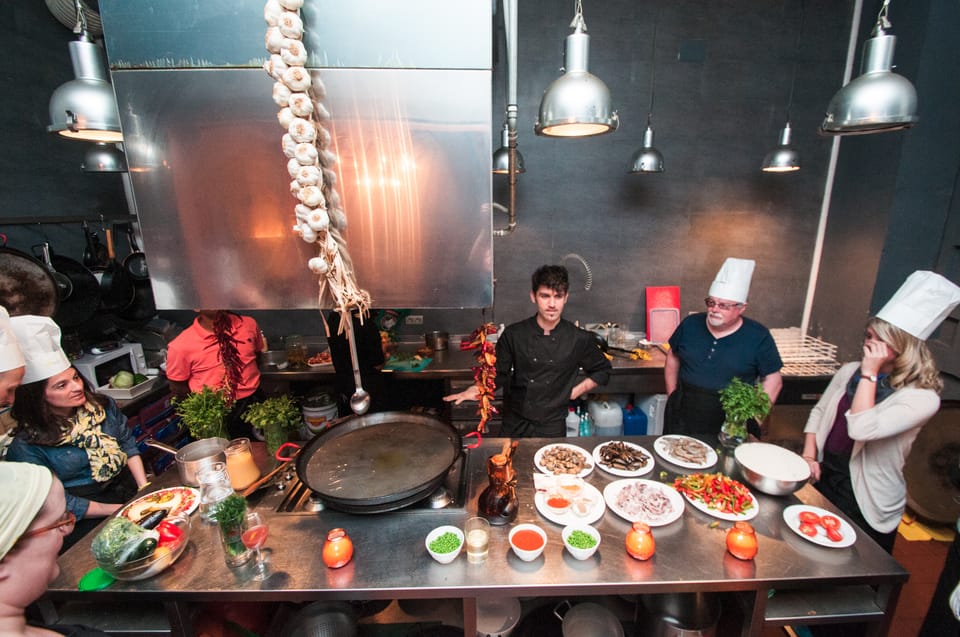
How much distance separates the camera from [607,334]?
4.27 m

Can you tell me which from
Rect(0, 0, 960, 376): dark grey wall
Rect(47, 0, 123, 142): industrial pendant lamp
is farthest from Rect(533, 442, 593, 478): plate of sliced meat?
Rect(0, 0, 960, 376): dark grey wall

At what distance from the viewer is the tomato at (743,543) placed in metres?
1.43

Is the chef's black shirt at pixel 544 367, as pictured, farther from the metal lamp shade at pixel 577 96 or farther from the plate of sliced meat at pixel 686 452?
the metal lamp shade at pixel 577 96

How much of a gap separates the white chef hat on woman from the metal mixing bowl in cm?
Answer: 258

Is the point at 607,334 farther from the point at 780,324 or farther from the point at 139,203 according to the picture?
the point at 139,203

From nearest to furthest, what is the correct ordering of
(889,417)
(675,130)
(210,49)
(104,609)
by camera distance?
1. (210,49)
2. (104,609)
3. (889,417)
4. (675,130)

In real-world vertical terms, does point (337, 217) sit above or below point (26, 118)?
below

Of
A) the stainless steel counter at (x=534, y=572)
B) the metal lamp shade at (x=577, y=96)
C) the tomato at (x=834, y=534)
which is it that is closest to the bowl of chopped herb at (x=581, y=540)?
the stainless steel counter at (x=534, y=572)

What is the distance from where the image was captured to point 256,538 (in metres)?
1.48

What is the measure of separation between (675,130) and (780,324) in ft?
7.99

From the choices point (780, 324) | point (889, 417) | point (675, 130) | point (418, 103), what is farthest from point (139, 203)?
point (780, 324)

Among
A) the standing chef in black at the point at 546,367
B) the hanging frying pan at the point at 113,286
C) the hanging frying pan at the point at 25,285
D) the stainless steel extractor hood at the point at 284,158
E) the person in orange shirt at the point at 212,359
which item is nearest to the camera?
the stainless steel extractor hood at the point at 284,158

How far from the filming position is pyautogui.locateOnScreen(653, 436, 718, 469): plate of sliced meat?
201 centimetres

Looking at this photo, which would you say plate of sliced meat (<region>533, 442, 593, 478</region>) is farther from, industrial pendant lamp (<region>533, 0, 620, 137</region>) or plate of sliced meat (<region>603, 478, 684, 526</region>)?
industrial pendant lamp (<region>533, 0, 620, 137</region>)
